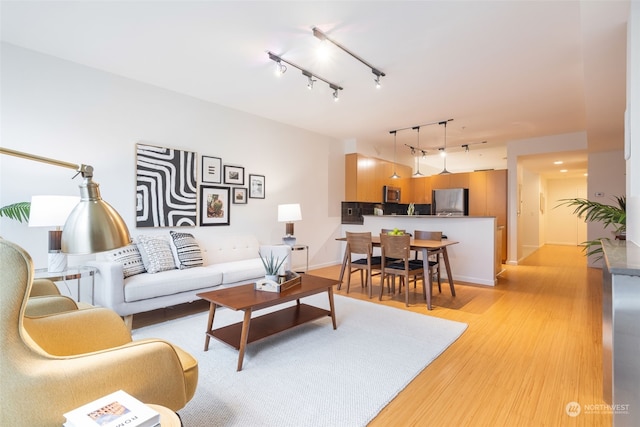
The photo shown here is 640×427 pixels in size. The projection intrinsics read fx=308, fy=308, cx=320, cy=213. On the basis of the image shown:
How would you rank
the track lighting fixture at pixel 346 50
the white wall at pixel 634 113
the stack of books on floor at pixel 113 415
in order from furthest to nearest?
the track lighting fixture at pixel 346 50 → the white wall at pixel 634 113 → the stack of books on floor at pixel 113 415

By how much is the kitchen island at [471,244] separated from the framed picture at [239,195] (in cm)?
299

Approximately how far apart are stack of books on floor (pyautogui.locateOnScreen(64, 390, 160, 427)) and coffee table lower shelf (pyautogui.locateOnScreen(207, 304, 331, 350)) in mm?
1286

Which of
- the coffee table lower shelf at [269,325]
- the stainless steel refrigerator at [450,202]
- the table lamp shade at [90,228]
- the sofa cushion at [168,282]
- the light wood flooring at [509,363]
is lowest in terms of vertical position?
the light wood flooring at [509,363]

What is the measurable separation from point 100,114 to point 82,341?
285cm

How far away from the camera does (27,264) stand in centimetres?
97

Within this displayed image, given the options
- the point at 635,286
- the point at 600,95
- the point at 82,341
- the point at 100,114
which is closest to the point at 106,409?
the point at 82,341

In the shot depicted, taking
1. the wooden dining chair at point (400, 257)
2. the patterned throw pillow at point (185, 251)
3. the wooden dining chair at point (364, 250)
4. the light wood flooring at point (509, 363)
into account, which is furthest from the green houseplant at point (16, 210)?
the wooden dining chair at point (400, 257)

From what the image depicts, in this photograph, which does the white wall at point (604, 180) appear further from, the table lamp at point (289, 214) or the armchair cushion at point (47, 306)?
the armchair cushion at point (47, 306)

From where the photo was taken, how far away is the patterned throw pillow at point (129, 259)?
10.2 ft

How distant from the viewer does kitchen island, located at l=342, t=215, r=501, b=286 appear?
4785 mm

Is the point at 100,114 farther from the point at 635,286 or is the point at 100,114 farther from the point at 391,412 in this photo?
the point at 635,286

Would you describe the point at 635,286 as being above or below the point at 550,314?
above

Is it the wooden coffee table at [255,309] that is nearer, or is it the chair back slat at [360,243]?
the wooden coffee table at [255,309]

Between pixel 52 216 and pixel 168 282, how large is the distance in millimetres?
1103
